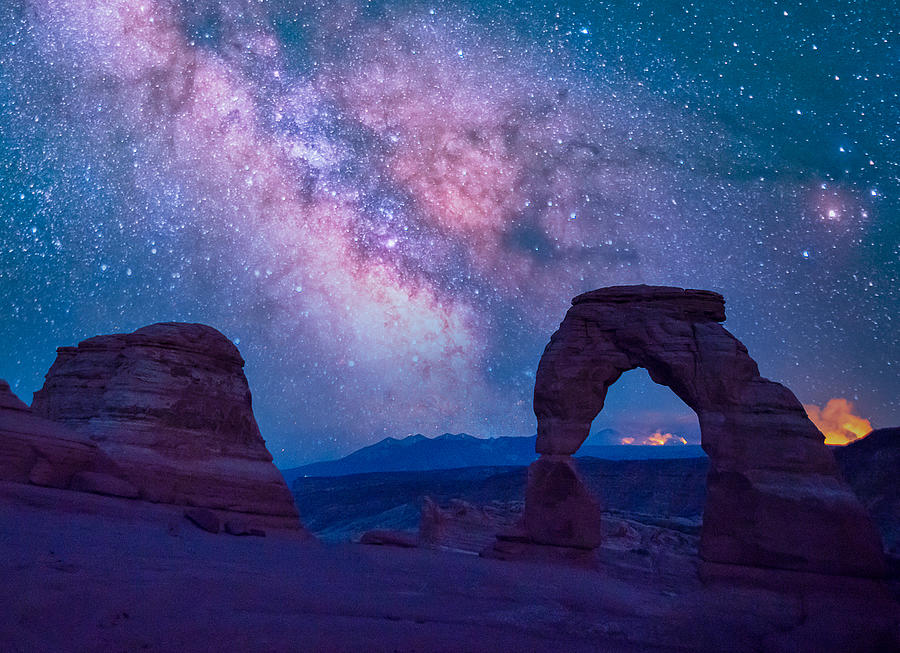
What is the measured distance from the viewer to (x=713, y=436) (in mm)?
14086

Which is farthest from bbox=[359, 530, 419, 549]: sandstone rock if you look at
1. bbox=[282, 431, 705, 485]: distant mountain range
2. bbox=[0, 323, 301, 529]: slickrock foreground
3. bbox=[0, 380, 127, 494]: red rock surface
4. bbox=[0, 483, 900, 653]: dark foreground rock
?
bbox=[282, 431, 705, 485]: distant mountain range

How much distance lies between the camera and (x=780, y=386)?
547 inches

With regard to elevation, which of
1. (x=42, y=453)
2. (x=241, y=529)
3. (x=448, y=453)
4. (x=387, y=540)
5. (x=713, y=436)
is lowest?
(x=387, y=540)

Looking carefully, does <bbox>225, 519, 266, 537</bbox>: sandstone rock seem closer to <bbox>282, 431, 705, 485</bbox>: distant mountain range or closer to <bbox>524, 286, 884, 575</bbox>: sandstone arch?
<bbox>524, 286, 884, 575</bbox>: sandstone arch

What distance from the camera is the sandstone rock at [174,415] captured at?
16094 mm

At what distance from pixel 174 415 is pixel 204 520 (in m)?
4.78

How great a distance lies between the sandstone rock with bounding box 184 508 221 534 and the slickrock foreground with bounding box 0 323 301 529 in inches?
51.7

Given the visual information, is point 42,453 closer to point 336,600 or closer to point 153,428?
point 153,428

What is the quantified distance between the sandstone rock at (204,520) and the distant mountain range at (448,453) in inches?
6316

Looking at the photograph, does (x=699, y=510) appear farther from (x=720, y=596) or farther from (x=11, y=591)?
(x=11, y=591)

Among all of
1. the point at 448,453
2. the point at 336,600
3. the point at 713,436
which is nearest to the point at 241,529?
the point at 336,600

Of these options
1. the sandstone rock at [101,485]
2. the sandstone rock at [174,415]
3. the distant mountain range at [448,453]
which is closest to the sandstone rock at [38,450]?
the sandstone rock at [101,485]

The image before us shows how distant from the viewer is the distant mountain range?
174 metres

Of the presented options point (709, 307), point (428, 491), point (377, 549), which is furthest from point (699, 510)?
point (377, 549)
